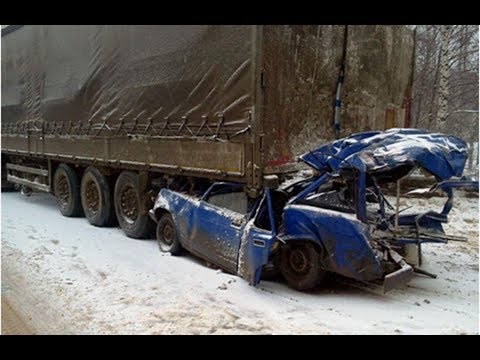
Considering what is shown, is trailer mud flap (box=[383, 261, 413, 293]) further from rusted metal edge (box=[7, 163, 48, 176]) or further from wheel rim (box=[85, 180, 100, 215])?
rusted metal edge (box=[7, 163, 48, 176])

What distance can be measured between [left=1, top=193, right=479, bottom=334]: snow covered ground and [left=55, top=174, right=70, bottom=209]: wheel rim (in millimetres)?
2776

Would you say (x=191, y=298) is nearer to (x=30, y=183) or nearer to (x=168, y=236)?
(x=168, y=236)

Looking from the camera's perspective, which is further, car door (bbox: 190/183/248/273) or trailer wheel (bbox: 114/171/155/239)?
trailer wheel (bbox: 114/171/155/239)

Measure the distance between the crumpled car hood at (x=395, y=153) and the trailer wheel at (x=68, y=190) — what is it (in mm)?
6119

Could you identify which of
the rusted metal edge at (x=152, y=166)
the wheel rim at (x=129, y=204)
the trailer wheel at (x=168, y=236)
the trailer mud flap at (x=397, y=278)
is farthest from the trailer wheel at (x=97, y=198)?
the trailer mud flap at (x=397, y=278)

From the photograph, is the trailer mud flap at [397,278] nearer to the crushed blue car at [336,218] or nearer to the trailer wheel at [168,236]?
the crushed blue car at [336,218]

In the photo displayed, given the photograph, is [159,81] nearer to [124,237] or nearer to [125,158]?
[125,158]

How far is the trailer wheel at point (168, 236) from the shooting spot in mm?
6527

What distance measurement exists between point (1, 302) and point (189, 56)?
12.8 ft

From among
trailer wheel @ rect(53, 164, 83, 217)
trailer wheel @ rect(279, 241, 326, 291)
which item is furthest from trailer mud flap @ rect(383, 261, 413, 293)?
trailer wheel @ rect(53, 164, 83, 217)

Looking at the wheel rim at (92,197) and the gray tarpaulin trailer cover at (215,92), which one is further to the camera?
the wheel rim at (92,197)

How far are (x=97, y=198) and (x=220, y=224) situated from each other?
4192 mm

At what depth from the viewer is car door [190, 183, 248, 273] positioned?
17.7ft

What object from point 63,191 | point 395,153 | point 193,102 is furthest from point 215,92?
point 63,191
